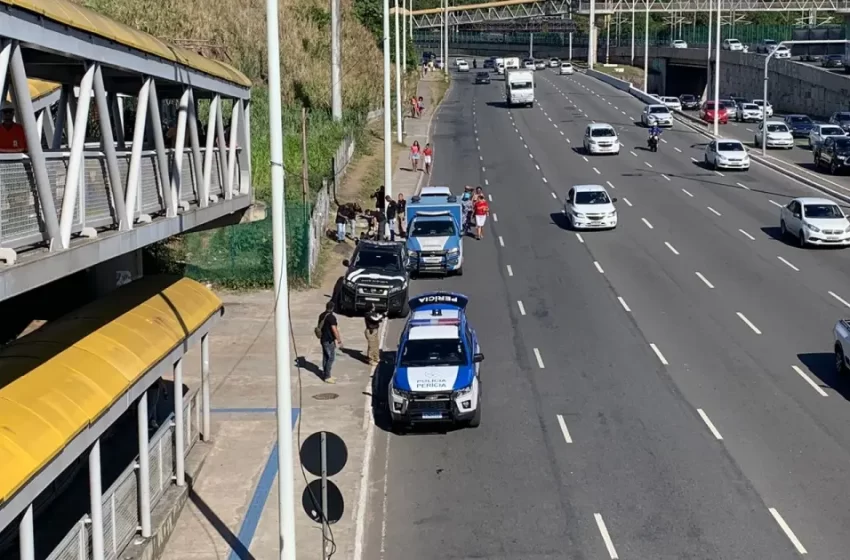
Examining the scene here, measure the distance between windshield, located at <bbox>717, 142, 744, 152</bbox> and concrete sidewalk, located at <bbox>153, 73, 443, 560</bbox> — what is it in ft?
91.9

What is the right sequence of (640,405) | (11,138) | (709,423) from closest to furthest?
(11,138) → (709,423) → (640,405)

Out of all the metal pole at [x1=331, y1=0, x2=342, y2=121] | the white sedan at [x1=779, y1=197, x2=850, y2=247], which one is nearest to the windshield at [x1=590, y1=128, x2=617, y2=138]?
the metal pole at [x1=331, y1=0, x2=342, y2=121]

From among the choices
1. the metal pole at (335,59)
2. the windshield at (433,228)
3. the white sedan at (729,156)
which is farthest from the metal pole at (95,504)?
the white sedan at (729,156)

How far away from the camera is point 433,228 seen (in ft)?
118

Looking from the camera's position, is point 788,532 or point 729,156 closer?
point 788,532

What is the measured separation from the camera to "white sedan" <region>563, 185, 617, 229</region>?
135 feet

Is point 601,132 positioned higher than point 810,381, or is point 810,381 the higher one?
point 601,132

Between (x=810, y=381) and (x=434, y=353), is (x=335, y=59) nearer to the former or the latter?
(x=434, y=353)

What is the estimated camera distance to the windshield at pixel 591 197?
41812 millimetres

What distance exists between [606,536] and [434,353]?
6.55 meters

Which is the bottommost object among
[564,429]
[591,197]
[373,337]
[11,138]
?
[564,429]

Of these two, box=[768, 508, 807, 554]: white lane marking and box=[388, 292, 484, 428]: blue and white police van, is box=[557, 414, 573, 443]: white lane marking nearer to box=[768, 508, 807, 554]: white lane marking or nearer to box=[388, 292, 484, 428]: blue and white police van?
box=[388, 292, 484, 428]: blue and white police van

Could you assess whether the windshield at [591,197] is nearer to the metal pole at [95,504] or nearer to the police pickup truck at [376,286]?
the police pickup truck at [376,286]

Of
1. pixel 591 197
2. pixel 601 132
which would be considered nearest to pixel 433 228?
pixel 591 197
